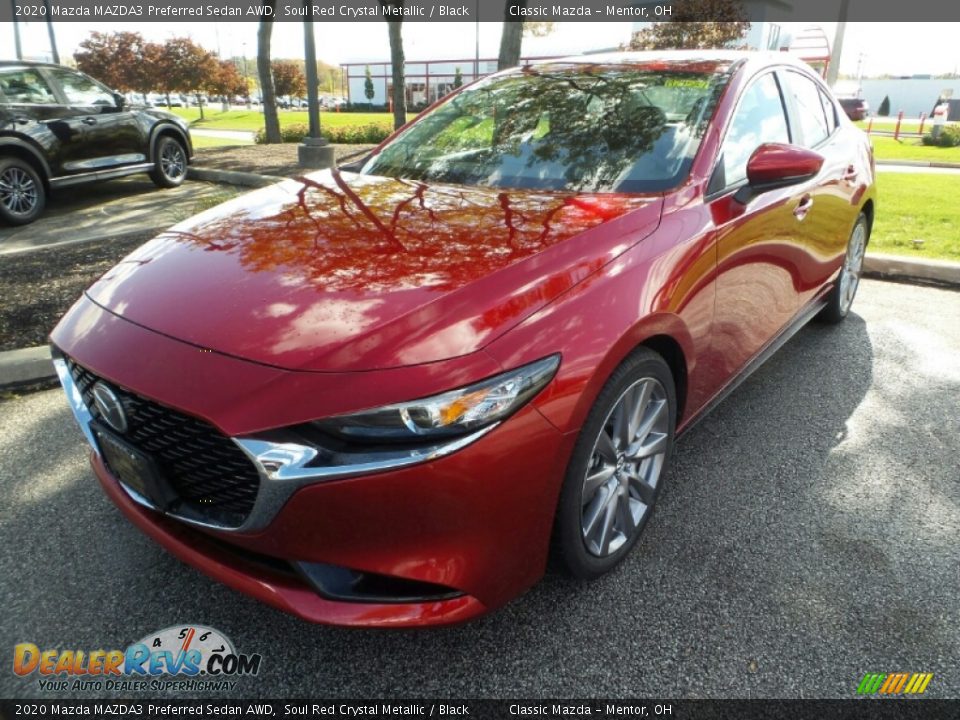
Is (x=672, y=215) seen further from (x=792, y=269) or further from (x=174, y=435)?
(x=174, y=435)

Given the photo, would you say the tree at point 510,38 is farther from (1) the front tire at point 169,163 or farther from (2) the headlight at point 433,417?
(2) the headlight at point 433,417

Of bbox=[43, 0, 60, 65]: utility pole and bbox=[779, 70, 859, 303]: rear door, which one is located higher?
bbox=[43, 0, 60, 65]: utility pole

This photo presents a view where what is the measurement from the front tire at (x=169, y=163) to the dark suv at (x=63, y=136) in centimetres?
1

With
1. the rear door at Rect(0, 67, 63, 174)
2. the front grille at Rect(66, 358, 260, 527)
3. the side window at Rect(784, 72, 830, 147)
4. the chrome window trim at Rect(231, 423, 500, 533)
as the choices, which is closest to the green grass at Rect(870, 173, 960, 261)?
the side window at Rect(784, 72, 830, 147)

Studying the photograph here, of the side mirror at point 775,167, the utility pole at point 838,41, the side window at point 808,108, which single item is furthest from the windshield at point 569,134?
the utility pole at point 838,41

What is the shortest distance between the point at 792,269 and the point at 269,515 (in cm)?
277

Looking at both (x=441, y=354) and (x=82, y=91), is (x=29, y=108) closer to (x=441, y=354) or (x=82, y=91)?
(x=82, y=91)

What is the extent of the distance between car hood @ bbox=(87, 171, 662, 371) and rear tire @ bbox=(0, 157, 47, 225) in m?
6.17

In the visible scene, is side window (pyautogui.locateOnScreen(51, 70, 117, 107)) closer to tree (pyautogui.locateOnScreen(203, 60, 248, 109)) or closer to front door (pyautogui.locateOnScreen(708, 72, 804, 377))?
front door (pyautogui.locateOnScreen(708, 72, 804, 377))

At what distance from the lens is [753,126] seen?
3.07 meters

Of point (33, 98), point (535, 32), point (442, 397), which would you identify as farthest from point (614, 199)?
point (535, 32)

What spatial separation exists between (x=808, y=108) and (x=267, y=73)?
14434 mm

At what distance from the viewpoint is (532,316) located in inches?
73.5

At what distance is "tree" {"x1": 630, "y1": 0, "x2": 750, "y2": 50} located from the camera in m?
19.9
